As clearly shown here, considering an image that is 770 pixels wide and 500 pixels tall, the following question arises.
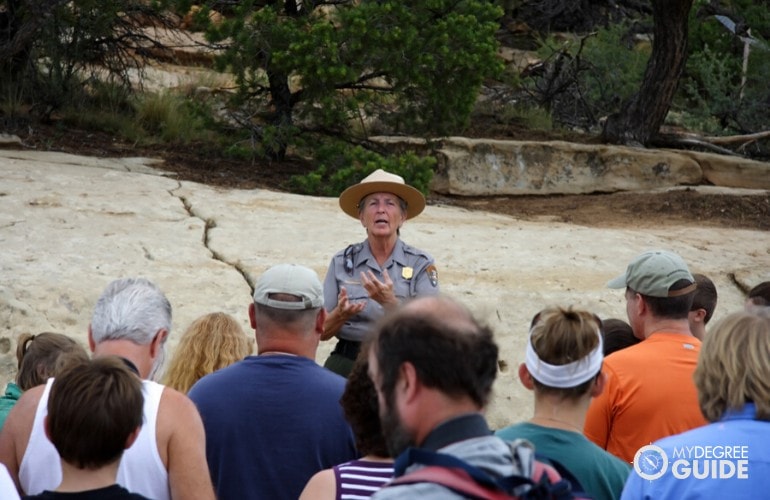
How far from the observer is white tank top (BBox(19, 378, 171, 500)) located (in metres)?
2.92

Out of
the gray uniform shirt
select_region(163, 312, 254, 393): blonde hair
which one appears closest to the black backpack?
select_region(163, 312, 254, 393): blonde hair

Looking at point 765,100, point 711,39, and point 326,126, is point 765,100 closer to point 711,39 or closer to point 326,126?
point 711,39

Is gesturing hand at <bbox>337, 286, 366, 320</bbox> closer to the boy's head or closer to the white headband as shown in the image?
the white headband

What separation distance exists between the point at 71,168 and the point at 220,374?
6342mm

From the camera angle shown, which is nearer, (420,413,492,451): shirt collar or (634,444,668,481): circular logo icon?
A: (420,413,492,451): shirt collar

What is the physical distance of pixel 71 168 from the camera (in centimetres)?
925

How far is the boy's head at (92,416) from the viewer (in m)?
2.59

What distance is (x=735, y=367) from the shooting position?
8.81 ft

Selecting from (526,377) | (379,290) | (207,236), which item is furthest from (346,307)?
(207,236)

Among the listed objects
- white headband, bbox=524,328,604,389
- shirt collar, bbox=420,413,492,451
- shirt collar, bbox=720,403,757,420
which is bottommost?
white headband, bbox=524,328,604,389

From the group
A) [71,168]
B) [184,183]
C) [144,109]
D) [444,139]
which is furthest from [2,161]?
[444,139]

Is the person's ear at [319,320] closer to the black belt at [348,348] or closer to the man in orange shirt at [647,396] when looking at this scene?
the man in orange shirt at [647,396]

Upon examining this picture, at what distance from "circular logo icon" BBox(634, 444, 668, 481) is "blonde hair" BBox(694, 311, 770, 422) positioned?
0.15m

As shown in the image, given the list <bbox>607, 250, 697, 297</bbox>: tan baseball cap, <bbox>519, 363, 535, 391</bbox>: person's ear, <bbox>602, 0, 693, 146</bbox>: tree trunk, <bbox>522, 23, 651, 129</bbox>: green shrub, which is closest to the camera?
<bbox>519, 363, 535, 391</bbox>: person's ear
